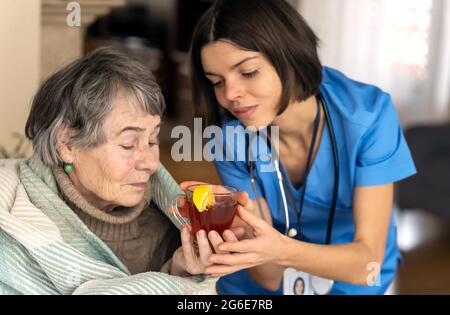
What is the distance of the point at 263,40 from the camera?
948 mm

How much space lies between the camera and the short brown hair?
3.06ft

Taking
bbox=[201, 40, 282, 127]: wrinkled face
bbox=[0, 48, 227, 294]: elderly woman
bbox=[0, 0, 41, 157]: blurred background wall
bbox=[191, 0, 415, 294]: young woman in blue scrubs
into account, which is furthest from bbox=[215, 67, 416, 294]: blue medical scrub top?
bbox=[0, 0, 41, 157]: blurred background wall

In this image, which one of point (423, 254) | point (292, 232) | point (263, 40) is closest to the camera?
point (263, 40)

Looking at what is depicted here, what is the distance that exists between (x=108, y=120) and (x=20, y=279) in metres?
0.23

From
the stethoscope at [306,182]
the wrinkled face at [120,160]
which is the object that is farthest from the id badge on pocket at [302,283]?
the wrinkled face at [120,160]

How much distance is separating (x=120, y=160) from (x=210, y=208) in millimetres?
133

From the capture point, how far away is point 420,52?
2.14 meters

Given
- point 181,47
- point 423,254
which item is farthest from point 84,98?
point 423,254

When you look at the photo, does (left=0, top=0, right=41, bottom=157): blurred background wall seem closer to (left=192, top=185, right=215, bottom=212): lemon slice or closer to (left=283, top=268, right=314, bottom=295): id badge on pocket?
(left=192, top=185, right=215, bottom=212): lemon slice

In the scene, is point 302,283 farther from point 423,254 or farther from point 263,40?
point 423,254

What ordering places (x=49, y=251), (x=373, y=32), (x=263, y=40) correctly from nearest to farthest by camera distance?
(x=49, y=251)
(x=263, y=40)
(x=373, y=32)
